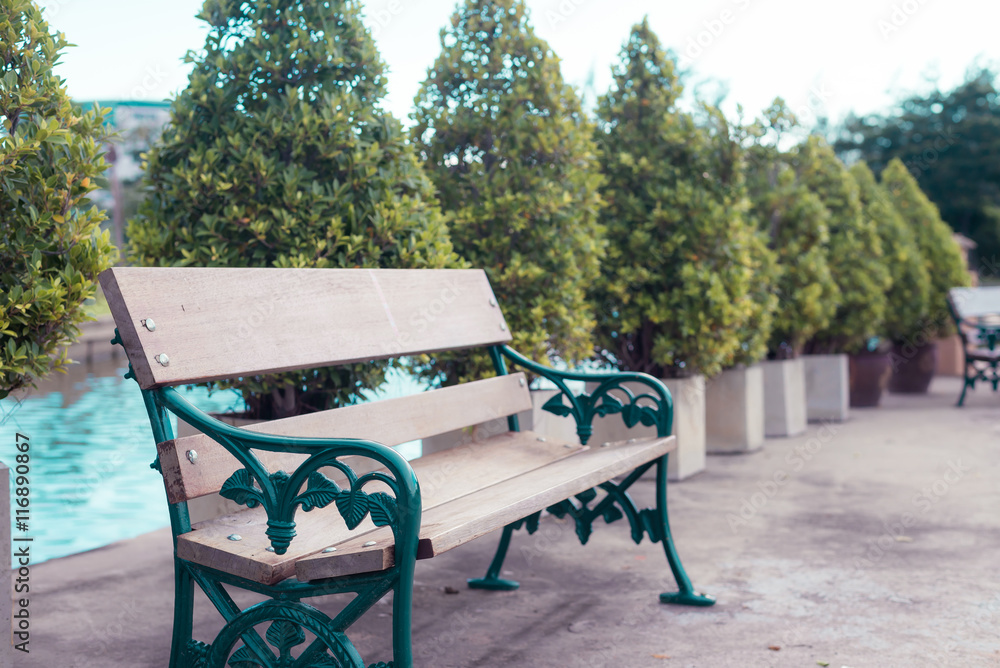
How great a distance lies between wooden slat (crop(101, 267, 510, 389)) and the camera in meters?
2.05

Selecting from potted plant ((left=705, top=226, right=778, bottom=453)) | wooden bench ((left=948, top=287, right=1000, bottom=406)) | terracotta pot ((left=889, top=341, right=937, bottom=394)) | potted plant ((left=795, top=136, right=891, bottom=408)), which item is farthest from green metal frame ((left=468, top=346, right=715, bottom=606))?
terracotta pot ((left=889, top=341, right=937, bottom=394))

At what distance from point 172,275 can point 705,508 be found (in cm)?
357

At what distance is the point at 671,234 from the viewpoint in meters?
5.70

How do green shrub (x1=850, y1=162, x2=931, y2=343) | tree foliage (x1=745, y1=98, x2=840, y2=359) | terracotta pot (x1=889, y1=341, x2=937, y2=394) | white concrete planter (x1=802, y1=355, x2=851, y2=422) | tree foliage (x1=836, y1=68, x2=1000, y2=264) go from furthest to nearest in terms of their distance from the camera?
tree foliage (x1=836, y1=68, x2=1000, y2=264)
terracotta pot (x1=889, y1=341, x2=937, y2=394)
green shrub (x1=850, y1=162, x2=931, y2=343)
white concrete planter (x1=802, y1=355, x2=851, y2=422)
tree foliage (x1=745, y1=98, x2=840, y2=359)

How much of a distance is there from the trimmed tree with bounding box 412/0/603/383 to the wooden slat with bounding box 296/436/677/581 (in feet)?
4.74

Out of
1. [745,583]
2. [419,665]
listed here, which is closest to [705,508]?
[745,583]

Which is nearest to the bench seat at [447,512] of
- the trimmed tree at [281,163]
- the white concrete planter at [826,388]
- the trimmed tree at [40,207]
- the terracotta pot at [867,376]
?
the trimmed tree at [40,207]

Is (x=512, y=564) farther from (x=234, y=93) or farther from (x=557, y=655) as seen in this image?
(x=234, y=93)

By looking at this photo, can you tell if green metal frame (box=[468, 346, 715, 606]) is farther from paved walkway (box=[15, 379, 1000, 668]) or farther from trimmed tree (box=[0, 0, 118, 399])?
trimmed tree (box=[0, 0, 118, 399])

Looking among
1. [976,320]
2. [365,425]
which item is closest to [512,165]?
[365,425]

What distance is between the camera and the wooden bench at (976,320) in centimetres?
926

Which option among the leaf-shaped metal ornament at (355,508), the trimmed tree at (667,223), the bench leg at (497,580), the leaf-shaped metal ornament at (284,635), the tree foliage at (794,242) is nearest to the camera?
the leaf-shaped metal ornament at (355,508)

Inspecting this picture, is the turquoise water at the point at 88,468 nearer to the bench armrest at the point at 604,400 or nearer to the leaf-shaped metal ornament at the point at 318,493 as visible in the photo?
the bench armrest at the point at 604,400

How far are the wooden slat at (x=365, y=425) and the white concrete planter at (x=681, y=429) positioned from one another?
237 centimetres
